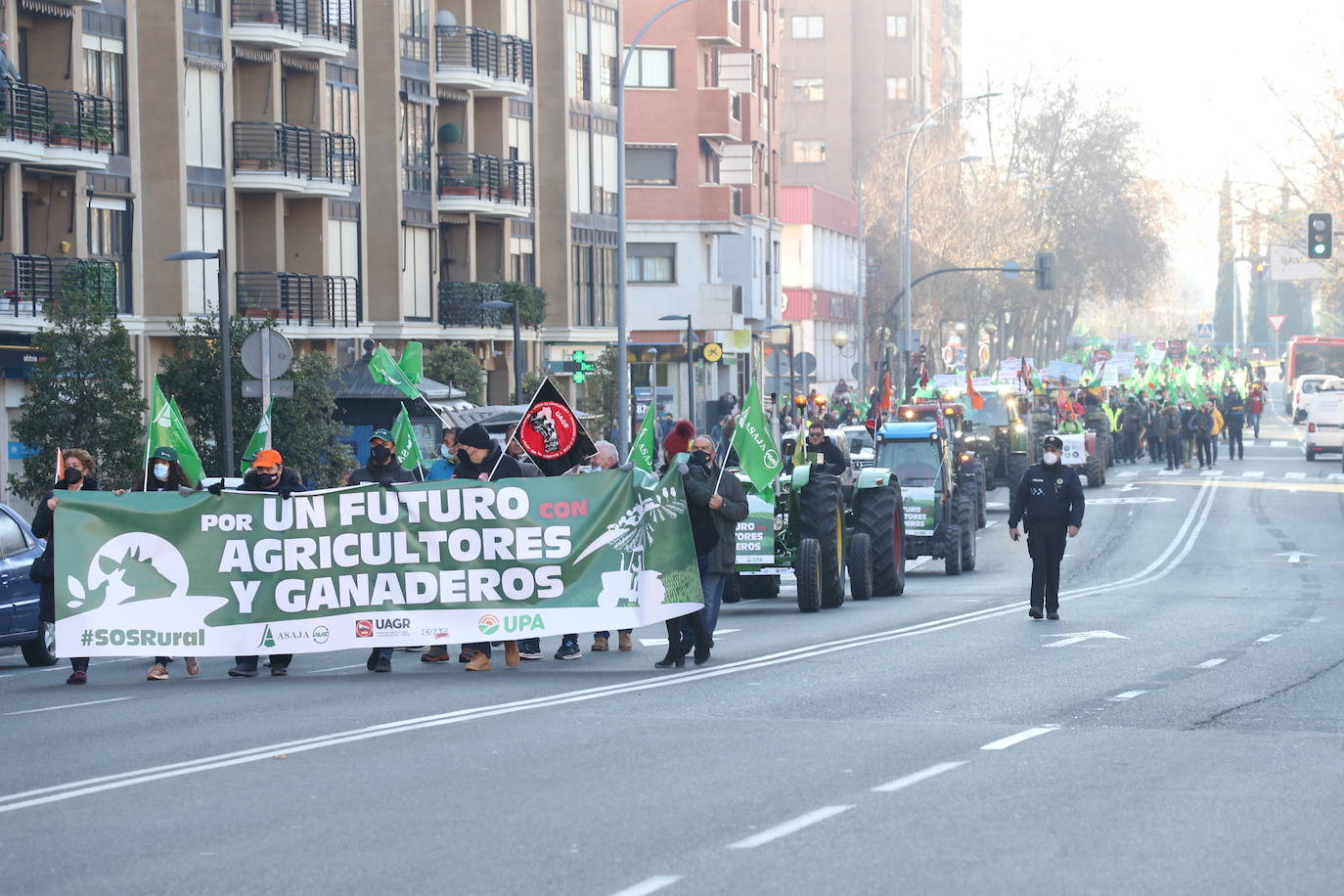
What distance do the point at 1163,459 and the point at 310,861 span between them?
194 feet

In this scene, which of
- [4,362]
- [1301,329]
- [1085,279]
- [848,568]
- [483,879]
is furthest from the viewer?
[1301,329]

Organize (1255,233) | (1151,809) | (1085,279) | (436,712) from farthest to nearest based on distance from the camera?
(1085,279) → (1255,233) → (436,712) → (1151,809)

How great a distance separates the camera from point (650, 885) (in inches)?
324

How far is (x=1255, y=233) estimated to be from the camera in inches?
2758

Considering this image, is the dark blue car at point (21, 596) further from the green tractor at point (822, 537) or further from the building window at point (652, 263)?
the building window at point (652, 263)

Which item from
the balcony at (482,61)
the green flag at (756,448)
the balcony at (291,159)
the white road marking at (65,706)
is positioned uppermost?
the balcony at (482,61)

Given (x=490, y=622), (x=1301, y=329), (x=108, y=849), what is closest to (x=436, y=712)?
(x=490, y=622)

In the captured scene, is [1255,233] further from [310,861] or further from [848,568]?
[310,861]

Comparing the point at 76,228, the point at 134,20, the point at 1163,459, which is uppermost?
the point at 134,20

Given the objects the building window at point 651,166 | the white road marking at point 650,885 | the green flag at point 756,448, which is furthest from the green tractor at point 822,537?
the building window at point 651,166

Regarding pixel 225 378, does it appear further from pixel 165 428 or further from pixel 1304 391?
pixel 1304 391

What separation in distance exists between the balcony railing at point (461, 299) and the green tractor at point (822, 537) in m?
29.2

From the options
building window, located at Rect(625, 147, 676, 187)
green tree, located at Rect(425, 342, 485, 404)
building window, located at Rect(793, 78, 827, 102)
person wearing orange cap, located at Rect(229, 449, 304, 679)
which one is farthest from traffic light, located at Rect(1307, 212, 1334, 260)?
building window, located at Rect(793, 78, 827, 102)

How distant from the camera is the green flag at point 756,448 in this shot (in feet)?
70.4
